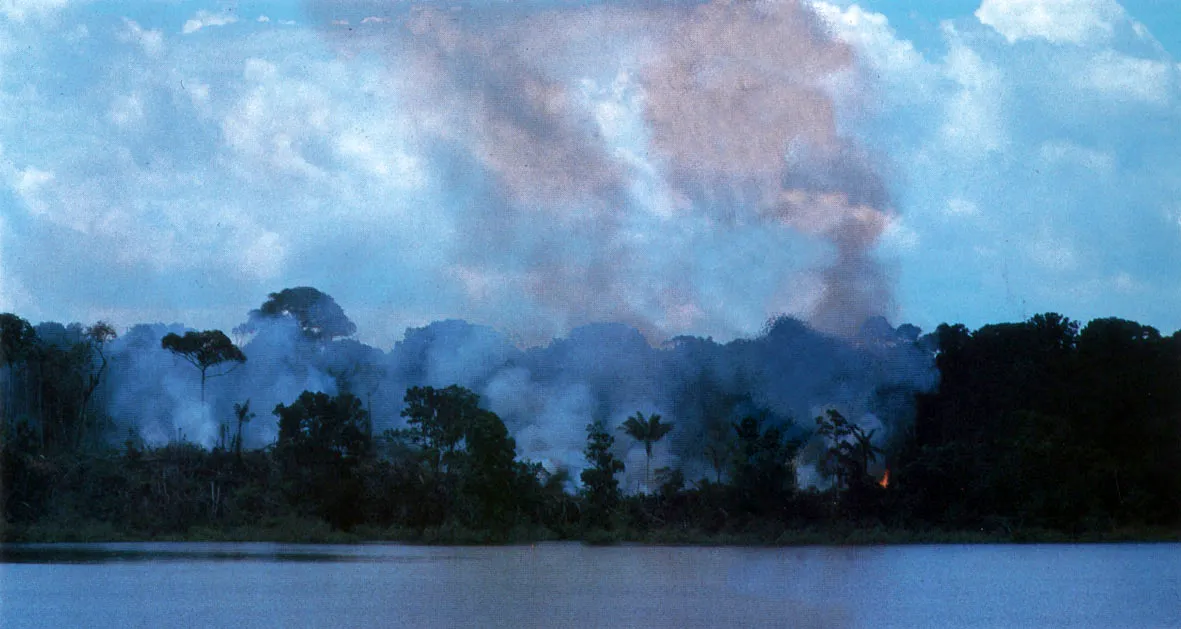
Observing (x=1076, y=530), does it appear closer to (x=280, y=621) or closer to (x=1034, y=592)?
(x=1034, y=592)

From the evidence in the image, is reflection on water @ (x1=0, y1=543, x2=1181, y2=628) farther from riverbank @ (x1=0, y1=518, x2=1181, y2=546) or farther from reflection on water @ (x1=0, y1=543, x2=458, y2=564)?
riverbank @ (x1=0, y1=518, x2=1181, y2=546)

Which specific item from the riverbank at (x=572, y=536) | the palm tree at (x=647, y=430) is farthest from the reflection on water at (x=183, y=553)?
the palm tree at (x=647, y=430)

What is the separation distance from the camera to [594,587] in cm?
2566

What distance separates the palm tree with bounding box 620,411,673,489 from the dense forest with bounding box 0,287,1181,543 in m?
0.08

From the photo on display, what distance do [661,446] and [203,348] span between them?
53.7 feet

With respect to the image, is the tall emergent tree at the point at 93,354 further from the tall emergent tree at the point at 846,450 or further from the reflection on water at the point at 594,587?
the tall emergent tree at the point at 846,450

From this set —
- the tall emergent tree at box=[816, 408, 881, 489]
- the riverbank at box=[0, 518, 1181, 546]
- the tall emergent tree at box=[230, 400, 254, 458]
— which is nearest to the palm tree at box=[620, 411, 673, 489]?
the riverbank at box=[0, 518, 1181, 546]

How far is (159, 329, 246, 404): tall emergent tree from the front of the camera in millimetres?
46219

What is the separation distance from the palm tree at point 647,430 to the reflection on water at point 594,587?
3.66 m

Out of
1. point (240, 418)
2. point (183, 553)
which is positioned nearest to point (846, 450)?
point (183, 553)

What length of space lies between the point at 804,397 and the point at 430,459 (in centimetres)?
1171

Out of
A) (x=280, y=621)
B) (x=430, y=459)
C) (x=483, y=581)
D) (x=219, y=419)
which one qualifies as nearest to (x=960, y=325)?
(x=430, y=459)

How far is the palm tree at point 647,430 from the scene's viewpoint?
138 ft

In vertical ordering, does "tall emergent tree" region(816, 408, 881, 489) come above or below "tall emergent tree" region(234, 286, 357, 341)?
below
